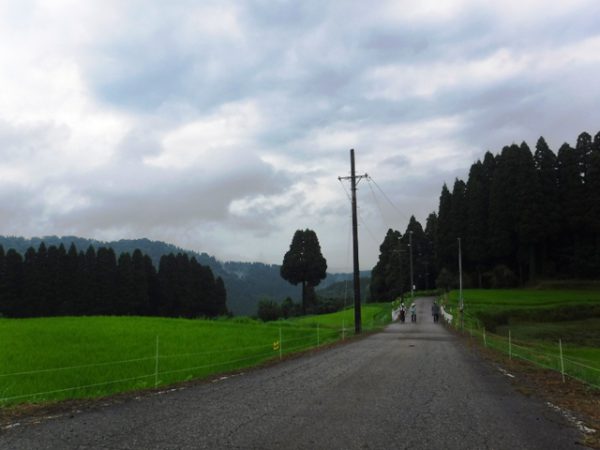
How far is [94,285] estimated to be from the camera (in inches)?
2945

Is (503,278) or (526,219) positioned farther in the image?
(503,278)

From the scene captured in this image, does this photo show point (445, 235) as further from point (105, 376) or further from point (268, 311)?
point (105, 376)

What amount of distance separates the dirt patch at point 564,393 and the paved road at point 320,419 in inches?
10.9

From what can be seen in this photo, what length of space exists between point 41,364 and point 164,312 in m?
71.9

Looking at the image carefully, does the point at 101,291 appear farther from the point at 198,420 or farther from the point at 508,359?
the point at 198,420

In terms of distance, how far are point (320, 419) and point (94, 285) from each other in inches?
2928

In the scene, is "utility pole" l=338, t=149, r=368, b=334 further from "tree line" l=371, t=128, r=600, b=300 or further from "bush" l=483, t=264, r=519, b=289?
"bush" l=483, t=264, r=519, b=289

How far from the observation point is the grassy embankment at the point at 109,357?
11.3 metres

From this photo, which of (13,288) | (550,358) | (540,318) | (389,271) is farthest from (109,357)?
(389,271)

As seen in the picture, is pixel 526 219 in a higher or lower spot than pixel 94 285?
higher

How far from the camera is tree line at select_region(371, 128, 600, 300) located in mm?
63562

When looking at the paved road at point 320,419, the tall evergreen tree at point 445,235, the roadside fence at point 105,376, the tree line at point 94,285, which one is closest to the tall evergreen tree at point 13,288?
the tree line at point 94,285

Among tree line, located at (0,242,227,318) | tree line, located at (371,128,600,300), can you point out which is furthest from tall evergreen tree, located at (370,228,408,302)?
tree line, located at (0,242,227,318)

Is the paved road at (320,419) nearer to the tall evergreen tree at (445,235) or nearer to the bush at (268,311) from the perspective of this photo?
the bush at (268,311)
